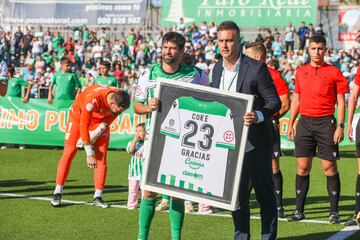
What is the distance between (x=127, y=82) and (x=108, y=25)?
8.80m

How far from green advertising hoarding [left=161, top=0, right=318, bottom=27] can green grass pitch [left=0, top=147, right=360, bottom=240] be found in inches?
815

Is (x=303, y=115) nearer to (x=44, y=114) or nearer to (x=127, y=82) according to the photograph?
(x=44, y=114)

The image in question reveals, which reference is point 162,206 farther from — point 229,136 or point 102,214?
point 229,136

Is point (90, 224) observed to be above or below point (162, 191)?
below

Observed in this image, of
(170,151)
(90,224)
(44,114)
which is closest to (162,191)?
(170,151)

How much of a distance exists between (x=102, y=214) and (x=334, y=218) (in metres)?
2.75

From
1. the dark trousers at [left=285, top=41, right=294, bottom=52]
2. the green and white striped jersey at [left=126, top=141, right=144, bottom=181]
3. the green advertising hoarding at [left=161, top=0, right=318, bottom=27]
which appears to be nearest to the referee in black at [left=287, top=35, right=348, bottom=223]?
the green and white striped jersey at [left=126, top=141, right=144, bottom=181]

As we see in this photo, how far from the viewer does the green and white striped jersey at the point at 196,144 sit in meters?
6.78

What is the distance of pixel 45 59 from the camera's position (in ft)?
116

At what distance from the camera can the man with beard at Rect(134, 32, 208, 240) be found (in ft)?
24.1

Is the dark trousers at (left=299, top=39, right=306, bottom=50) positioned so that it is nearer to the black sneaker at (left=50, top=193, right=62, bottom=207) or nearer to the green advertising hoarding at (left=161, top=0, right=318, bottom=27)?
the green advertising hoarding at (left=161, top=0, right=318, bottom=27)

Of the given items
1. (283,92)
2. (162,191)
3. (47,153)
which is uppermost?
(283,92)

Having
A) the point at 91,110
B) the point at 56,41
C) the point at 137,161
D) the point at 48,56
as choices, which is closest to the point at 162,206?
the point at 137,161

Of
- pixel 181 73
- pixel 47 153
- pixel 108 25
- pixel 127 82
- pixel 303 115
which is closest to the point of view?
pixel 181 73
